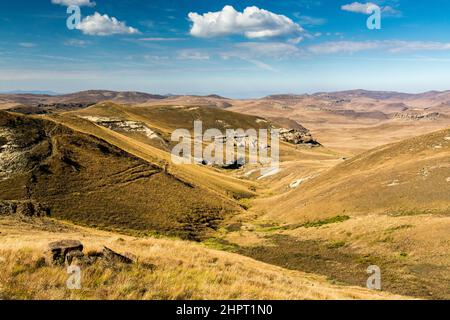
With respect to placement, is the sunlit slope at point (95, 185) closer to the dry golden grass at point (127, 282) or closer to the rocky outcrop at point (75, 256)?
the rocky outcrop at point (75, 256)

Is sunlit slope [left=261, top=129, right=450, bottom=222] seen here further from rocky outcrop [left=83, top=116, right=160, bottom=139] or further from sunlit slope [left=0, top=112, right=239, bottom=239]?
rocky outcrop [left=83, top=116, right=160, bottom=139]

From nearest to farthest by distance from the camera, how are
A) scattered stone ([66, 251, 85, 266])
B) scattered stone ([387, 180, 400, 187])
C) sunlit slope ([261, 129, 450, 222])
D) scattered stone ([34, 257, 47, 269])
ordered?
scattered stone ([34, 257, 47, 269]) < scattered stone ([66, 251, 85, 266]) < sunlit slope ([261, 129, 450, 222]) < scattered stone ([387, 180, 400, 187])

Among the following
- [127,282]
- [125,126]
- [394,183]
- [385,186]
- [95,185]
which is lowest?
[95,185]

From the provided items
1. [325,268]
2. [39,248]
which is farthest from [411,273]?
[39,248]

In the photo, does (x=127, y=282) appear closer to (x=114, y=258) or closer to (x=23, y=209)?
(x=114, y=258)

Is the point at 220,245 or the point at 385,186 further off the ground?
the point at 385,186

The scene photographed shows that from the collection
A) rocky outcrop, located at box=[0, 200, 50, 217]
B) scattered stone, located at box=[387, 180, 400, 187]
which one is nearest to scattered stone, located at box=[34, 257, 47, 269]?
rocky outcrop, located at box=[0, 200, 50, 217]

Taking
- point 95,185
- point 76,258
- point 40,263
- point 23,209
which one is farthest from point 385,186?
point 23,209
